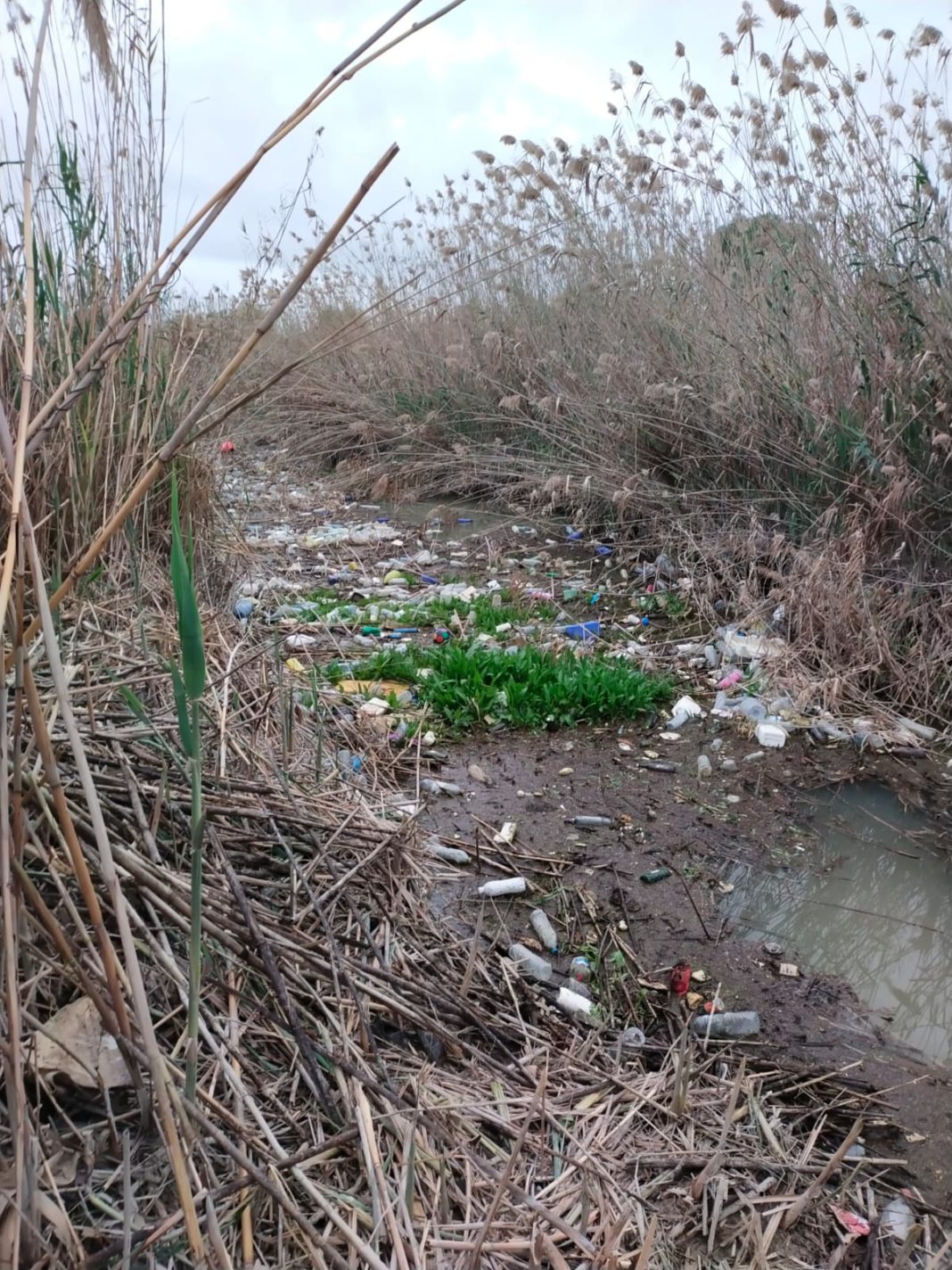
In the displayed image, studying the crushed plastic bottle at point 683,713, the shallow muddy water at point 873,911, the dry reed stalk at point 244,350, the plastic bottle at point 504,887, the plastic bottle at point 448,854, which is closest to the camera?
the dry reed stalk at point 244,350

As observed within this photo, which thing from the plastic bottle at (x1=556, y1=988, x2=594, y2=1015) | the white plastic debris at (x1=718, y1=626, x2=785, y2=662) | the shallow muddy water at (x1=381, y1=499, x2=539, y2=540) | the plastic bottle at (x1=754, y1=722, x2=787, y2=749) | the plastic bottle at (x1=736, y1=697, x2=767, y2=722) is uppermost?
the shallow muddy water at (x1=381, y1=499, x2=539, y2=540)

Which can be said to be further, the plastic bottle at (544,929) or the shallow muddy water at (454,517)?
the shallow muddy water at (454,517)

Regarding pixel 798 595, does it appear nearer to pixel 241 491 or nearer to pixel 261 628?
pixel 261 628

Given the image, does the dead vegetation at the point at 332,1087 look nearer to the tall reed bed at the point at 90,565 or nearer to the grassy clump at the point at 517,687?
the tall reed bed at the point at 90,565

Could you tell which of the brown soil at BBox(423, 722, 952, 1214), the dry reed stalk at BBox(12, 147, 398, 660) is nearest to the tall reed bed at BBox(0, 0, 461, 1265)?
the dry reed stalk at BBox(12, 147, 398, 660)

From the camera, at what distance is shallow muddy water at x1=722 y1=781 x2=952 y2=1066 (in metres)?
1.82

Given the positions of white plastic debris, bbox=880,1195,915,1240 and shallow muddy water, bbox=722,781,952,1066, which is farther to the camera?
shallow muddy water, bbox=722,781,952,1066

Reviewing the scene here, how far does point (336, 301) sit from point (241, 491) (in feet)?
14.1

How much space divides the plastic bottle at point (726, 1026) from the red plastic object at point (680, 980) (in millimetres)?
73

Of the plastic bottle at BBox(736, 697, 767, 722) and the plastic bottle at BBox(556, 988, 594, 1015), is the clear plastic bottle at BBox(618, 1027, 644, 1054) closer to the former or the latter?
the plastic bottle at BBox(556, 988, 594, 1015)

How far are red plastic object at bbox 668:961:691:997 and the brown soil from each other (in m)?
0.03

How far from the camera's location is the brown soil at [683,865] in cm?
159

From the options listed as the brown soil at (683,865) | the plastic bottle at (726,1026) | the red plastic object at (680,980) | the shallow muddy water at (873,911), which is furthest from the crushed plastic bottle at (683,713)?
the plastic bottle at (726,1026)

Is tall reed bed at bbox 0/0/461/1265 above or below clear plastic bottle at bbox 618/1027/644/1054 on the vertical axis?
above
